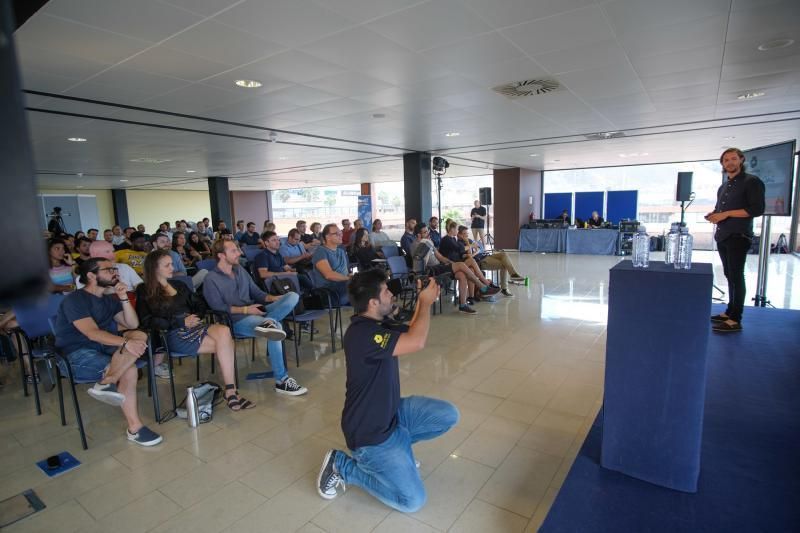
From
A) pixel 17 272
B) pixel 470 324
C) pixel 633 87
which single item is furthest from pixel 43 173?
pixel 17 272

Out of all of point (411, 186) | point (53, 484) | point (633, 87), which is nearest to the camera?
point (53, 484)

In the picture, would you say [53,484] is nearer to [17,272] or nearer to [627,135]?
[17,272]

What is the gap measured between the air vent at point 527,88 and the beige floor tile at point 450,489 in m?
3.68

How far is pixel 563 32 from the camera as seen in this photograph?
10.4 feet

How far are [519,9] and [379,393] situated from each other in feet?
8.35

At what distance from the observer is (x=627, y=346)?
197 centimetres

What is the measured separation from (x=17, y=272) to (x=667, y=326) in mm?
2143

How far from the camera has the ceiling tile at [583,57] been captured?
3.47 m

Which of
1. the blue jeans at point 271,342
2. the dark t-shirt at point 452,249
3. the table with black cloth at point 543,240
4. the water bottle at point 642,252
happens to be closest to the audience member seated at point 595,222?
the table with black cloth at point 543,240

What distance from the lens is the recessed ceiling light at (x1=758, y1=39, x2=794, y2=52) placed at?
3428 millimetres

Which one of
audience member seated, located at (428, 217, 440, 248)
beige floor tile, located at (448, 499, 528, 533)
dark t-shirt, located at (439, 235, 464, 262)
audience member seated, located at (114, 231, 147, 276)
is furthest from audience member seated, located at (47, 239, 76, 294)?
audience member seated, located at (428, 217, 440, 248)

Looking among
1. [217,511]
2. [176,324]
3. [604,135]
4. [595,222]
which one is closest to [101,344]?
[176,324]

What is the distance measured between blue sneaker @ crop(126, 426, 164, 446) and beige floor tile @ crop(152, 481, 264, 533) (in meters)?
0.78

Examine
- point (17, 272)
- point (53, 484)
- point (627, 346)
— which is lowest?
point (53, 484)
